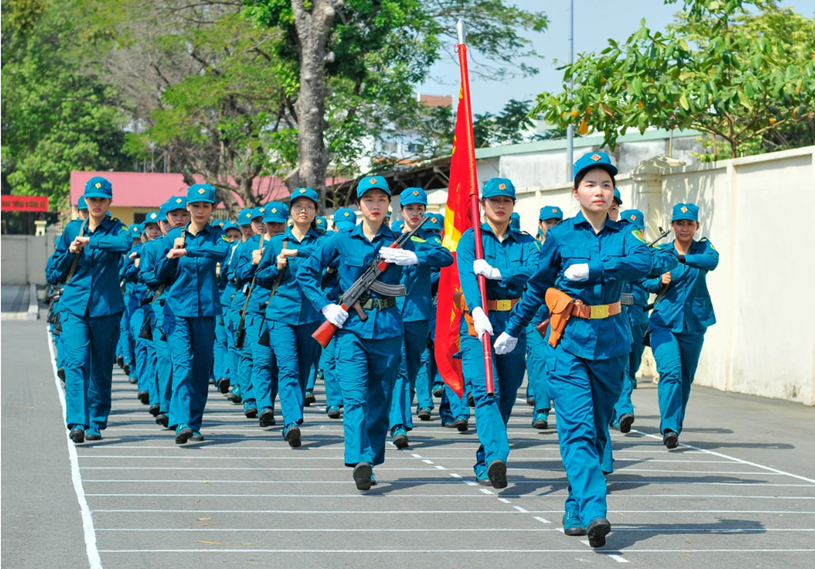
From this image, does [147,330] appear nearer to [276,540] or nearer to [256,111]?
[276,540]

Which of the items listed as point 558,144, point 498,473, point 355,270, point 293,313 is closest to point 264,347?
point 293,313

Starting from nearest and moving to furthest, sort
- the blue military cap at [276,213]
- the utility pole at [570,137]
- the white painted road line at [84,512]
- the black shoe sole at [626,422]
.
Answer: the white painted road line at [84,512] → the black shoe sole at [626,422] → the blue military cap at [276,213] → the utility pole at [570,137]

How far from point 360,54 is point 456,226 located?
58.5ft

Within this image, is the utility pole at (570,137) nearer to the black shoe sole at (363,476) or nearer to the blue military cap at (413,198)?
the blue military cap at (413,198)

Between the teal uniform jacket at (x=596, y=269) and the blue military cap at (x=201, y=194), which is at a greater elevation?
the blue military cap at (x=201, y=194)

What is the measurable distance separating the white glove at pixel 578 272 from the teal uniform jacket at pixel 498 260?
69.7 inches

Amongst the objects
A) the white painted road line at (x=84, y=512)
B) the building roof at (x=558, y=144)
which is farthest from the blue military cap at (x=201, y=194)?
the building roof at (x=558, y=144)

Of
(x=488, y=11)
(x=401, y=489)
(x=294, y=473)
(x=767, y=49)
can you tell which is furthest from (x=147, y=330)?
(x=488, y=11)

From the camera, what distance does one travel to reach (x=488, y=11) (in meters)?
34.2

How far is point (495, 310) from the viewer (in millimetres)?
8711

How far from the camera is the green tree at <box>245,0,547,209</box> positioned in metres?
22.4

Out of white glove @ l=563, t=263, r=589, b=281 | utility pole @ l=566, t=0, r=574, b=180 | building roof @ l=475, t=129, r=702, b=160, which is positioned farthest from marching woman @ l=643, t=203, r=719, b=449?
building roof @ l=475, t=129, r=702, b=160

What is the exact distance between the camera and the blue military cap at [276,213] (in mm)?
11625

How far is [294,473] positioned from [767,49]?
981cm
